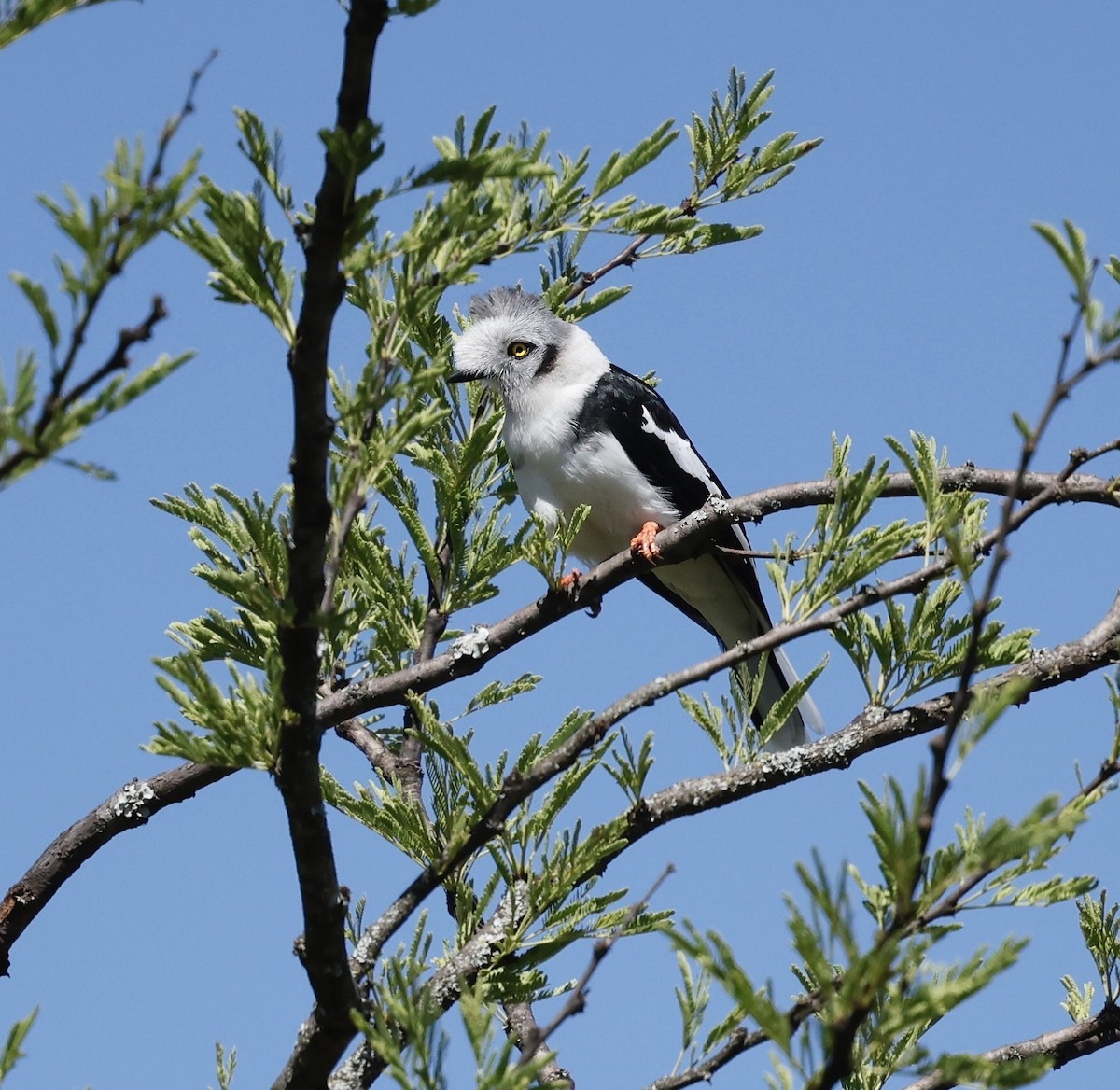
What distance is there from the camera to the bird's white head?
519 cm

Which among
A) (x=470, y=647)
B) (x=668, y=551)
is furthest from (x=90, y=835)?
(x=668, y=551)

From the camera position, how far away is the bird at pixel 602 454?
5031 mm

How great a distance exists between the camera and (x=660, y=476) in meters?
5.14

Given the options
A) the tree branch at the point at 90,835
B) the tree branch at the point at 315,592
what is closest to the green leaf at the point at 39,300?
the tree branch at the point at 315,592

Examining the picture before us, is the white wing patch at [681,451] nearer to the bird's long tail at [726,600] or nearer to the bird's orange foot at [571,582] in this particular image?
the bird's long tail at [726,600]

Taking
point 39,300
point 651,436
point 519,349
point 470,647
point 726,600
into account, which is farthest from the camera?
point 726,600

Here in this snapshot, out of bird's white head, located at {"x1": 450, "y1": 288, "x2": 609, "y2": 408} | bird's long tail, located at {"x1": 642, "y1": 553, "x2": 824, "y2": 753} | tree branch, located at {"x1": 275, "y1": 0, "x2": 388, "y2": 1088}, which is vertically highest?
bird's white head, located at {"x1": 450, "y1": 288, "x2": 609, "y2": 408}

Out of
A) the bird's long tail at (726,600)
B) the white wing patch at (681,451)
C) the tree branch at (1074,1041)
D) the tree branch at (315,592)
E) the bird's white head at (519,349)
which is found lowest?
the tree branch at (1074,1041)

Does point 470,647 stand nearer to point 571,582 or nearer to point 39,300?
point 571,582

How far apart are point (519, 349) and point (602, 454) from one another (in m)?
0.61

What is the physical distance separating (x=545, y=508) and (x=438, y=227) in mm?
2724

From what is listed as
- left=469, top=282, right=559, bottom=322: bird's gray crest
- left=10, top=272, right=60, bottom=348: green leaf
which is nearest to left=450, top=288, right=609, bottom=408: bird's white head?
→ left=469, top=282, right=559, bottom=322: bird's gray crest

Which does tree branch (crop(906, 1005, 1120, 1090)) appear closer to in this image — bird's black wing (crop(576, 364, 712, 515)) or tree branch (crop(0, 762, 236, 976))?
tree branch (crop(0, 762, 236, 976))

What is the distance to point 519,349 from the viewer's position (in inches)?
211
